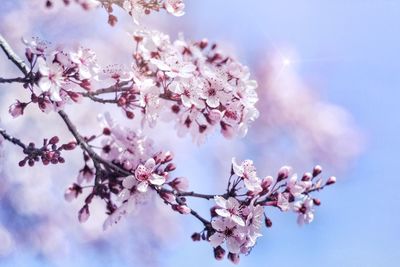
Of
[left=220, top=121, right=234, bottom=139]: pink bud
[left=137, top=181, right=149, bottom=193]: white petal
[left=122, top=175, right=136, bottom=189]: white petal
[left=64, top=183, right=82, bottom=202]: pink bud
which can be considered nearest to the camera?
[left=137, top=181, right=149, bottom=193]: white petal

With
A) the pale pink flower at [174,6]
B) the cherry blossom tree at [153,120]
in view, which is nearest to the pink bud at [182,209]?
the cherry blossom tree at [153,120]

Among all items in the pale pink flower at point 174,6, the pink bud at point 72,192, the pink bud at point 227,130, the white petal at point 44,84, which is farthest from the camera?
the pink bud at point 72,192

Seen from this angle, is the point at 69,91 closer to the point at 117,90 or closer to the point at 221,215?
the point at 117,90

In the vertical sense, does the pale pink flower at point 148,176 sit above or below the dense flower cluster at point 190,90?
below

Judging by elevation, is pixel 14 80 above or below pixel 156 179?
above

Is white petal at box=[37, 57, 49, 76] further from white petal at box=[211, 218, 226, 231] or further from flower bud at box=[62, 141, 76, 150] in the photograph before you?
white petal at box=[211, 218, 226, 231]

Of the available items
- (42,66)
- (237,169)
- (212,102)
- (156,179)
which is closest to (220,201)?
(237,169)

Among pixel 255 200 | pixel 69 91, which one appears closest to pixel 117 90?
pixel 69 91

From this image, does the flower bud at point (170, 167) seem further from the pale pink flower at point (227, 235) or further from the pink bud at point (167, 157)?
the pale pink flower at point (227, 235)

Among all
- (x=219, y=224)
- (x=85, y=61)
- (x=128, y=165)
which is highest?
(x=85, y=61)

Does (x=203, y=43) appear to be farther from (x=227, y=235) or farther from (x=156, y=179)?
(x=227, y=235)

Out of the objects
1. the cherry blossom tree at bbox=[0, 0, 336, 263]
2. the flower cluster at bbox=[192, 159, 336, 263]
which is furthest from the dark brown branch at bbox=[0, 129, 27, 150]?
the flower cluster at bbox=[192, 159, 336, 263]
